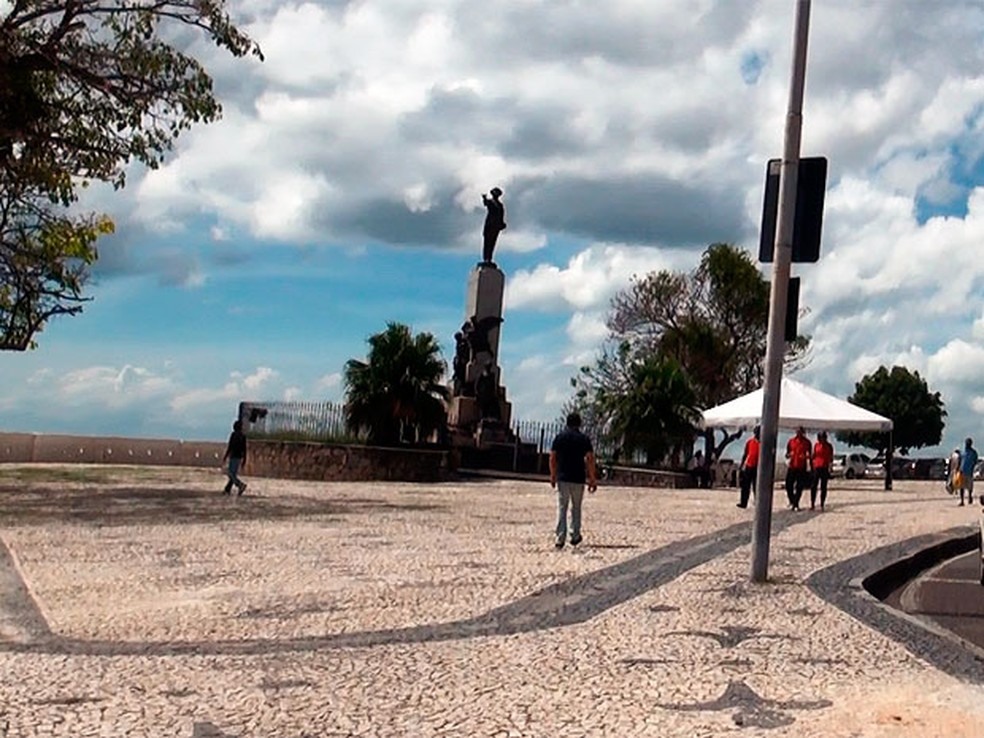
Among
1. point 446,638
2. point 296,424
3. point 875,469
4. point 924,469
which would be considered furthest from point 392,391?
point 924,469

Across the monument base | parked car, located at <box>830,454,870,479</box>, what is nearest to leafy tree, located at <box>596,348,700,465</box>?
the monument base

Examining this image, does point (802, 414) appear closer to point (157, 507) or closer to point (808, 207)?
point (157, 507)

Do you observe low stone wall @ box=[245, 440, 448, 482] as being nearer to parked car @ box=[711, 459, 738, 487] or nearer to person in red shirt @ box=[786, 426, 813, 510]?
parked car @ box=[711, 459, 738, 487]

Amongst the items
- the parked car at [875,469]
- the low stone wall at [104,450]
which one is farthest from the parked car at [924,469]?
the low stone wall at [104,450]

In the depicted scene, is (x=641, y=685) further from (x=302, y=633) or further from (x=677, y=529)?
(x=677, y=529)

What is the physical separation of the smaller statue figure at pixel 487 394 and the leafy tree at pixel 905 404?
141ft

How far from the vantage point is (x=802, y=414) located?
2627 centimetres

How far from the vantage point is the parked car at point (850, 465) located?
56531mm

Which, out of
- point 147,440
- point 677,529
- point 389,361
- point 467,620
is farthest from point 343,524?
point 147,440

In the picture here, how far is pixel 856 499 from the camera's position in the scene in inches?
1105

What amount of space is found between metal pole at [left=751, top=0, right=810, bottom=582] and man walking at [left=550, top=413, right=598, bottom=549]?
10.2ft

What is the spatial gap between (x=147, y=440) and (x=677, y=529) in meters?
27.4

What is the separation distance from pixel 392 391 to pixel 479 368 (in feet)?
11.0

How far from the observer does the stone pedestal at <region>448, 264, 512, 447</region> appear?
123 ft
